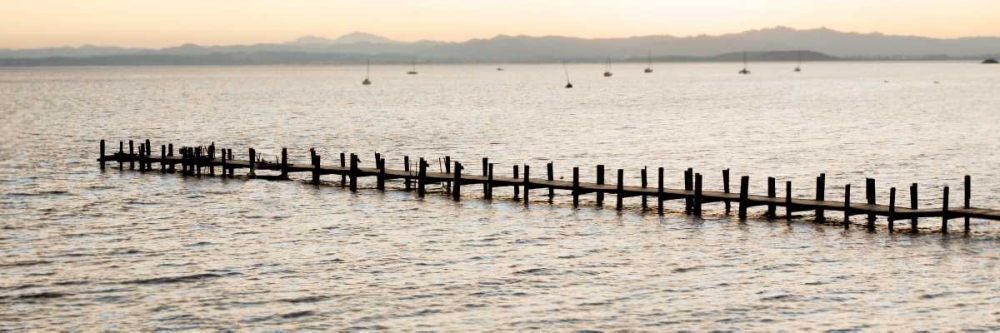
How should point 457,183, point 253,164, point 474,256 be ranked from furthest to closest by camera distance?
point 253,164 < point 457,183 < point 474,256

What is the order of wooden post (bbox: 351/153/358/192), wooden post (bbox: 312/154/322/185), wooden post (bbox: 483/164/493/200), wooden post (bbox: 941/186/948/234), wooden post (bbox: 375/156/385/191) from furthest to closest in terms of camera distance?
1. wooden post (bbox: 312/154/322/185)
2. wooden post (bbox: 351/153/358/192)
3. wooden post (bbox: 375/156/385/191)
4. wooden post (bbox: 483/164/493/200)
5. wooden post (bbox: 941/186/948/234)

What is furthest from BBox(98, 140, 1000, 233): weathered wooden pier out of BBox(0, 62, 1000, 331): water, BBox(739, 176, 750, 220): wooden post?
BBox(0, 62, 1000, 331): water

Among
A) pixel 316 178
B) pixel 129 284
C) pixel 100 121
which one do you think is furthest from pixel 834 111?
pixel 129 284

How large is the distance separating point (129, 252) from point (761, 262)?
19.1 meters

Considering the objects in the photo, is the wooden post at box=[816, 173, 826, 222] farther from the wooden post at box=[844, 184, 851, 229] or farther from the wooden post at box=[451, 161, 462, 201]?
the wooden post at box=[451, 161, 462, 201]

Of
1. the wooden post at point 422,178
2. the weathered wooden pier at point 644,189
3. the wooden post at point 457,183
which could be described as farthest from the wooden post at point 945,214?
the wooden post at point 422,178

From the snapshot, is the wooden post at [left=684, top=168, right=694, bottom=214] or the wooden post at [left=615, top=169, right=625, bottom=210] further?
the wooden post at [left=615, top=169, right=625, bottom=210]

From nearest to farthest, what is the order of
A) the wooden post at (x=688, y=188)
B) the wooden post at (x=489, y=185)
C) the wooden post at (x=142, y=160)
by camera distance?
the wooden post at (x=688, y=188), the wooden post at (x=489, y=185), the wooden post at (x=142, y=160)

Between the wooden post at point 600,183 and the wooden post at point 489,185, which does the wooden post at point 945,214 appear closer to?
→ the wooden post at point 600,183

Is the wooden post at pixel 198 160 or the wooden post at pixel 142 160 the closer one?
the wooden post at pixel 198 160

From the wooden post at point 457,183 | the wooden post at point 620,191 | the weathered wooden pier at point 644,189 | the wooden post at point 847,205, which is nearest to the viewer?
the weathered wooden pier at point 644,189

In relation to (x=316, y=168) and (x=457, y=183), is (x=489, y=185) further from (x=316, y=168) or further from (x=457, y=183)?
(x=316, y=168)

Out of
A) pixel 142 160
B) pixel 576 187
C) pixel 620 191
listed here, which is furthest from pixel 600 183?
pixel 142 160

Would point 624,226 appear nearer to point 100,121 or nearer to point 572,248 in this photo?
point 572,248
